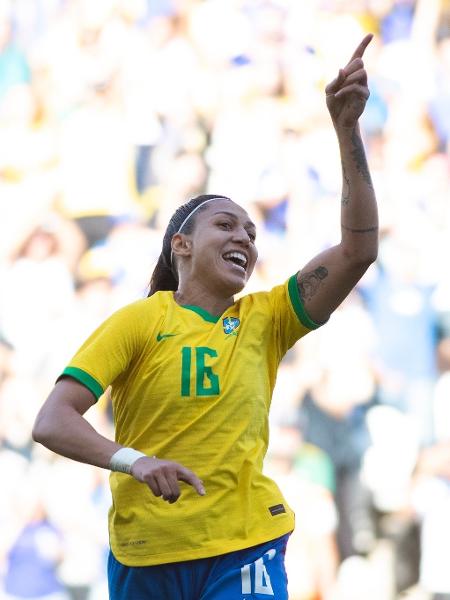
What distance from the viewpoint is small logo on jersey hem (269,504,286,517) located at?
215cm

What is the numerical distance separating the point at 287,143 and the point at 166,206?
2.44 ft

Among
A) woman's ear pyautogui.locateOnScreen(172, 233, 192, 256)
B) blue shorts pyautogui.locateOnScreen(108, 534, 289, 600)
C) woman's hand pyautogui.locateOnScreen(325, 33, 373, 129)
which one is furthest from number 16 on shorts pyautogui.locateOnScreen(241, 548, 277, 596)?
→ woman's hand pyautogui.locateOnScreen(325, 33, 373, 129)

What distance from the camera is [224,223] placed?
8.14ft

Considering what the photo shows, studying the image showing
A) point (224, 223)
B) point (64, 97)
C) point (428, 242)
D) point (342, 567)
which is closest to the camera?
point (224, 223)

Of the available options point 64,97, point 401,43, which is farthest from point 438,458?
point 64,97

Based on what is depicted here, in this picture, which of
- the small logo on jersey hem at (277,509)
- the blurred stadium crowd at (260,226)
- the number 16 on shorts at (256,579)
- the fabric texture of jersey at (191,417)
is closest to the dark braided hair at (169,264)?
the fabric texture of jersey at (191,417)

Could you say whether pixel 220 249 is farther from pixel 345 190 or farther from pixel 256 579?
pixel 256 579

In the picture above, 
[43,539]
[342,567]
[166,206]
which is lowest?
[342,567]

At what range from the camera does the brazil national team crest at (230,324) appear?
7.48 feet

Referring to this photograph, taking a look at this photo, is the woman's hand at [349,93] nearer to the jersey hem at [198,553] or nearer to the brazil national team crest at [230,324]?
the brazil national team crest at [230,324]

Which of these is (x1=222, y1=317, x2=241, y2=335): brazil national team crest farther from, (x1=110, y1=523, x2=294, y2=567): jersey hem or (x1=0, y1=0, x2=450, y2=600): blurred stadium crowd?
(x1=0, y1=0, x2=450, y2=600): blurred stadium crowd

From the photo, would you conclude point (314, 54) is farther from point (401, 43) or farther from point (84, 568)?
point (84, 568)

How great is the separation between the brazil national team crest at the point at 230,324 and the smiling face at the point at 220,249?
3.4 inches

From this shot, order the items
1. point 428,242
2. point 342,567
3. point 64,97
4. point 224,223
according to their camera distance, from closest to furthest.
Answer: point 224,223 < point 342,567 < point 428,242 < point 64,97
